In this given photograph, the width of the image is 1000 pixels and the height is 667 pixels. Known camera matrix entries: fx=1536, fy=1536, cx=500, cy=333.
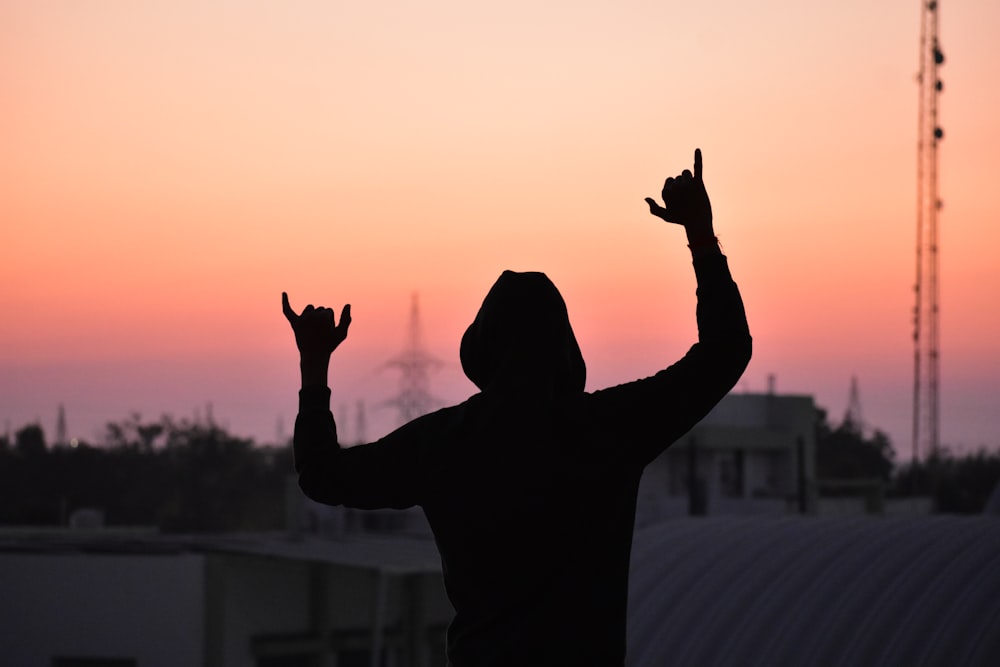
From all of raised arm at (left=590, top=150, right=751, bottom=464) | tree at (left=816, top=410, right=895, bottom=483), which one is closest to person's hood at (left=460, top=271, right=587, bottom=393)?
raised arm at (left=590, top=150, right=751, bottom=464)

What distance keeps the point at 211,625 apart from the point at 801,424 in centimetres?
5091

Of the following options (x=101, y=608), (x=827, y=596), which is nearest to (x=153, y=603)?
(x=101, y=608)

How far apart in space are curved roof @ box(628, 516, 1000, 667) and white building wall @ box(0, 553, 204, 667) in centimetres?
1585

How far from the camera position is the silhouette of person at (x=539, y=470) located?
363cm

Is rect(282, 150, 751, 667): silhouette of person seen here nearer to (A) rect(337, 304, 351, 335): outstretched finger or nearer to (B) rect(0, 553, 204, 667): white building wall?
(A) rect(337, 304, 351, 335): outstretched finger

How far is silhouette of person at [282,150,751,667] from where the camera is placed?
3.63 meters

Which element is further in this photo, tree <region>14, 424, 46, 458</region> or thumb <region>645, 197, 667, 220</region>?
tree <region>14, 424, 46, 458</region>

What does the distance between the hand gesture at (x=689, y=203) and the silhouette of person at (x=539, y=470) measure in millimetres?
38

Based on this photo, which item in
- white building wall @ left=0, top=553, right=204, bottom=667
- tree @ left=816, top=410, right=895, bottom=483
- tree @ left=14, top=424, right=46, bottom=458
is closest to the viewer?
white building wall @ left=0, top=553, right=204, bottom=667

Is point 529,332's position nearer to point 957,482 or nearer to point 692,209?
point 692,209

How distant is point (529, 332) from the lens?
12.2 feet

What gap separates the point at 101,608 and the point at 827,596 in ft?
66.1

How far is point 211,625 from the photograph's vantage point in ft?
96.9

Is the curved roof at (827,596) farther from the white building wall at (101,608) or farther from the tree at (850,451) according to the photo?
the tree at (850,451)
